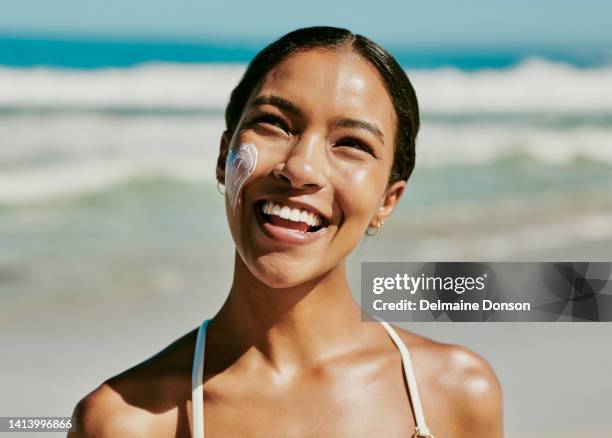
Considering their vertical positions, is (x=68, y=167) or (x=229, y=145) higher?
(x=68, y=167)

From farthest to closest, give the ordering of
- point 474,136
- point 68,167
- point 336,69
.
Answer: point 474,136 → point 68,167 → point 336,69

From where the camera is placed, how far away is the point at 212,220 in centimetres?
1000

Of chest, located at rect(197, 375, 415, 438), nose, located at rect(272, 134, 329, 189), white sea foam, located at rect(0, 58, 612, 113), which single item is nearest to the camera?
nose, located at rect(272, 134, 329, 189)

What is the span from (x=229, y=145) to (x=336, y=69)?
0.42 meters

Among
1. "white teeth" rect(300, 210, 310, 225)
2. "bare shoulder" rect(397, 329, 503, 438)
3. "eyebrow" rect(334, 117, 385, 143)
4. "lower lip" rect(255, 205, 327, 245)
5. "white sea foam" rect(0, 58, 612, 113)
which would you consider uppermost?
"white sea foam" rect(0, 58, 612, 113)

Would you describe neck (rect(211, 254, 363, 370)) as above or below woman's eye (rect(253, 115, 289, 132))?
below

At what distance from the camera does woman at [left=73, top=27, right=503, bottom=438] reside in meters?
2.53

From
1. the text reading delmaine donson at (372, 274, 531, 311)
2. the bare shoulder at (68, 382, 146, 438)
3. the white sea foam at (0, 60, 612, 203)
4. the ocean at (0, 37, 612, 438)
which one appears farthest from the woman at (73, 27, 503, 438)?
the white sea foam at (0, 60, 612, 203)

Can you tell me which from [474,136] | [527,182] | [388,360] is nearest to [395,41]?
[474,136]

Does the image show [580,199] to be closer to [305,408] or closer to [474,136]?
[474,136]

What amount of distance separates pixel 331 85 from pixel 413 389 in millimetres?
942

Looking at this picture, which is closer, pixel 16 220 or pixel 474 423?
pixel 474 423

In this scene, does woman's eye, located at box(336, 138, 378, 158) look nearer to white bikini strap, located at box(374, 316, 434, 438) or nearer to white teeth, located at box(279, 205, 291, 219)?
white teeth, located at box(279, 205, 291, 219)

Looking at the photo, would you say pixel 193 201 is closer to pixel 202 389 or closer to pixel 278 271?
pixel 202 389
